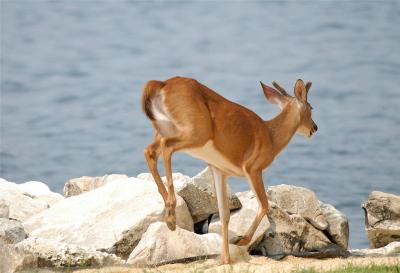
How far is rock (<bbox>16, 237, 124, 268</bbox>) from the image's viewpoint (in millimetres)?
13312

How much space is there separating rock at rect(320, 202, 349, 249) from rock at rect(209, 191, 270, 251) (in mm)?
1069

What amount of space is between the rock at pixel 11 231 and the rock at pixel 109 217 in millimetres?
580

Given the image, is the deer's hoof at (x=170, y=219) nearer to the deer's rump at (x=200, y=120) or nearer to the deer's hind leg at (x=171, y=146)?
the deer's hind leg at (x=171, y=146)

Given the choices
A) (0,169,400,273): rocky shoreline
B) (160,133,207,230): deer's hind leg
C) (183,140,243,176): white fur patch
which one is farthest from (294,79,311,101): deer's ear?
(160,133,207,230): deer's hind leg

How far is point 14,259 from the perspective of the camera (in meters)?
13.0

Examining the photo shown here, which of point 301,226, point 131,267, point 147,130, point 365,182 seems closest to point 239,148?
point 131,267

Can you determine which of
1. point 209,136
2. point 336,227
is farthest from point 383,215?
point 209,136

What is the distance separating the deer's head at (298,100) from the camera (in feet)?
45.0

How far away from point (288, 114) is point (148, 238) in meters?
1.95

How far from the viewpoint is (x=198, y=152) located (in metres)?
12.5

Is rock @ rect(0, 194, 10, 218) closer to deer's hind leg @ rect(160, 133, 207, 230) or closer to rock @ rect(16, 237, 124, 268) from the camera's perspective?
rock @ rect(16, 237, 124, 268)

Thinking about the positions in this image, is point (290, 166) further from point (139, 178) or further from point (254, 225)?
point (254, 225)

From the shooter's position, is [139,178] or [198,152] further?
[139,178]

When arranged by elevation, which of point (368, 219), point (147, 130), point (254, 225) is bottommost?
point (147, 130)
